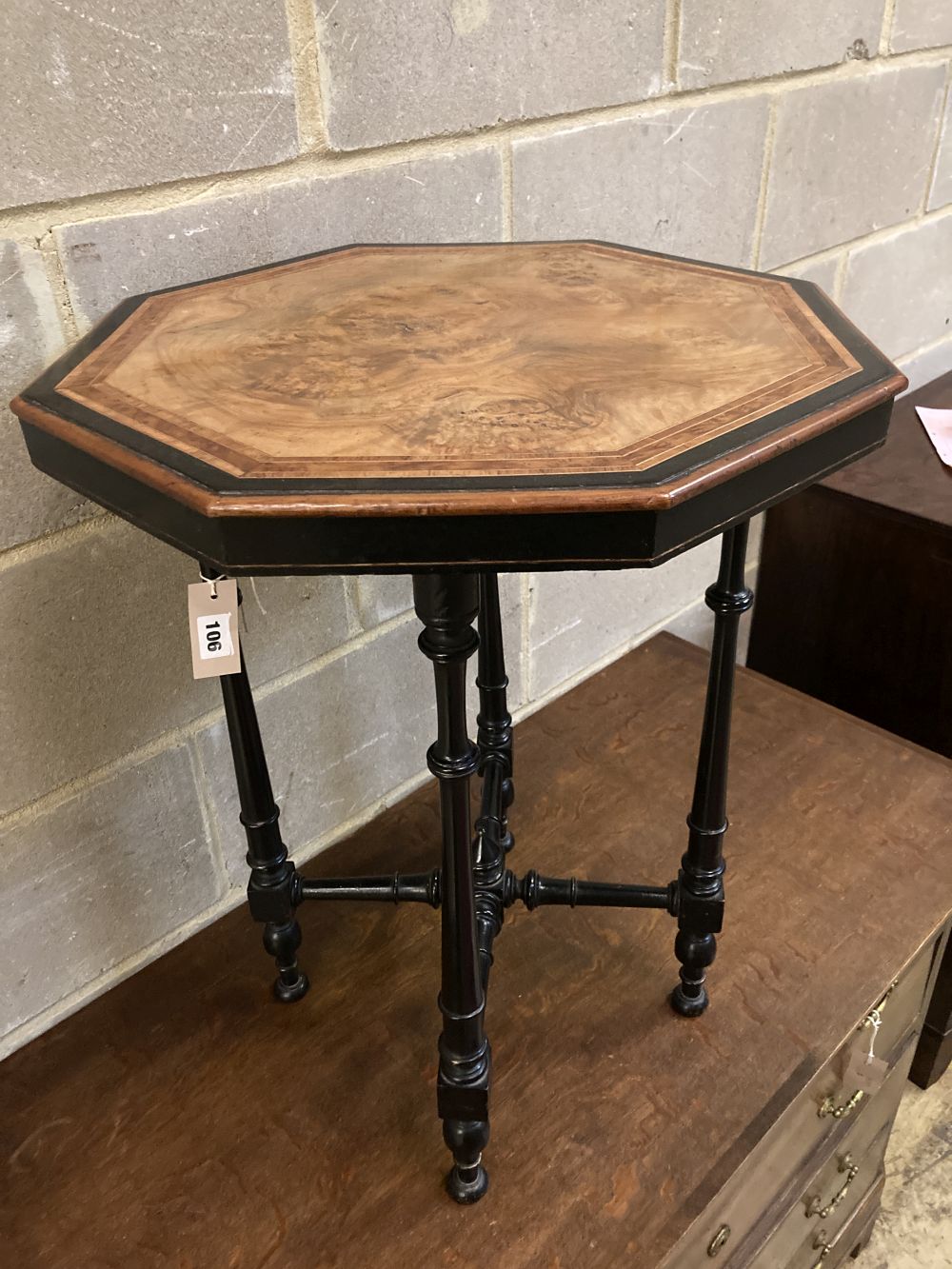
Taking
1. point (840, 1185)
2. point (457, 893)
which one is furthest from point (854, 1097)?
point (457, 893)

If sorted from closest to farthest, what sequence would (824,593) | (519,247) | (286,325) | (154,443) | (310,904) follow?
1. (154,443)
2. (286,325)
3. (519,247)
4. (310,904)
5. (824,593)

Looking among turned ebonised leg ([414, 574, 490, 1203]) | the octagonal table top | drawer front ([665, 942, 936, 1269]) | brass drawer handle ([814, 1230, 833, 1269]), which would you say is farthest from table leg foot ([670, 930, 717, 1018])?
the octagonal table top

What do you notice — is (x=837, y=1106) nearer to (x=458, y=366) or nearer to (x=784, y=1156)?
(x=784, y=1156)

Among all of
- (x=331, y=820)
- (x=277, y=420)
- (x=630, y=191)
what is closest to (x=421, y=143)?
(x=630, y=191)

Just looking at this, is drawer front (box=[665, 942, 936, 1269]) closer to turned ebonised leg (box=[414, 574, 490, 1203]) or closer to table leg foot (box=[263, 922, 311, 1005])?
turned ebonised leg (box=[414, 574, 490, 1203])

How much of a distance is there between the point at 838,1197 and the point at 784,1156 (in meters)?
0.24

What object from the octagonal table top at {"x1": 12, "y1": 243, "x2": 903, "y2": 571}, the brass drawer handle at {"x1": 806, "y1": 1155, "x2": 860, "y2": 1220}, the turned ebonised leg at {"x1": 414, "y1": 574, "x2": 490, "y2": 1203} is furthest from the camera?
the brass drawer handle at {"x1": 806, "y1": 1155, "x2": 860, "y2": 1220}

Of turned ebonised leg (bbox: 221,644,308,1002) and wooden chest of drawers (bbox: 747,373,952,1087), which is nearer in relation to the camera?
turned ebonised leg (bbox: 221,644,308,1002)

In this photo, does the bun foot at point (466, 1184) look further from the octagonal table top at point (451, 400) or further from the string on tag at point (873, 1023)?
the octagonal table top at point (451, 400)

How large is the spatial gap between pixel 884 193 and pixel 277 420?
1342 mm

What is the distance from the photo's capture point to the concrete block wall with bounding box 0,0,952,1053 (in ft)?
2.50

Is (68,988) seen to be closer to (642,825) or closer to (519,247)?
(642,825)

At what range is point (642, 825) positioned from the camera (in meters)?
1.16

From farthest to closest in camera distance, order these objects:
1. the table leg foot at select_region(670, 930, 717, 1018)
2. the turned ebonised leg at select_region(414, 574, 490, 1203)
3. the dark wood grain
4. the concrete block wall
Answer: the dark wood grain → the table leg foot at select_region(670, 930, 717, 1018) → the concrete block wall → the turned ebonised leg at select_region(414, 574, 490, 1203)
